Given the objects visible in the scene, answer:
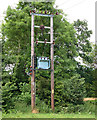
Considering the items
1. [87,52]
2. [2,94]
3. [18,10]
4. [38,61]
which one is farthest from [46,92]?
[87,52]

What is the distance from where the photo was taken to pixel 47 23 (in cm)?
2339

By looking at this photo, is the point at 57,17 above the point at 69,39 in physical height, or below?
above

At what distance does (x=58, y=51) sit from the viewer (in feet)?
77.6

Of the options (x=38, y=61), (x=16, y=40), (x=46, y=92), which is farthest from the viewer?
(x=16, y=40)

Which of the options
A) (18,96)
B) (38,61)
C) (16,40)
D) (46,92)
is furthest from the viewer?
(16,40)

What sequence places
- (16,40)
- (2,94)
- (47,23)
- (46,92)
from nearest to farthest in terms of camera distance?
(2,94) < (46,92) < (47,23) < (16,40)

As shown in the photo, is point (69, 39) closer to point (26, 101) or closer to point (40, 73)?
point (40, 73)

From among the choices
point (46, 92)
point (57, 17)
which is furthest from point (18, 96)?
point (57, 17)

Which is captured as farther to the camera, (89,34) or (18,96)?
(89,34)

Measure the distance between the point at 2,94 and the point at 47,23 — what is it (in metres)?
10.6

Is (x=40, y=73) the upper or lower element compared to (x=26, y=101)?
upper

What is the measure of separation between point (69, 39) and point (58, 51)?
1.77 m

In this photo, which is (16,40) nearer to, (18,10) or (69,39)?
(18,10)

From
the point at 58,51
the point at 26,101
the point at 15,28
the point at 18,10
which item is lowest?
the point at 26,101
